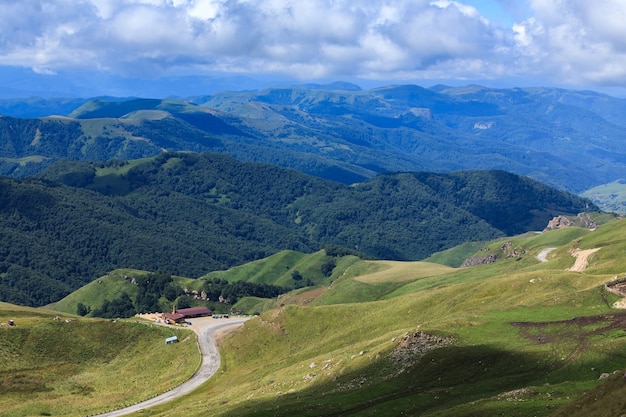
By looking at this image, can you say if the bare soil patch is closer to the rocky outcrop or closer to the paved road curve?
the paved road curve

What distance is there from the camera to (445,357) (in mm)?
83562

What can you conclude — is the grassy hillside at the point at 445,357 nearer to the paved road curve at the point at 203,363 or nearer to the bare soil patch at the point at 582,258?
the paved road curve at the point at 203,363

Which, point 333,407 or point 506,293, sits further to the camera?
point 506,293

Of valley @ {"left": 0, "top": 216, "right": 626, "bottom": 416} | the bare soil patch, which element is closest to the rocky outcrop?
valley @ {"left": 0, "top": 216, "right": 626, "bottom": 416}

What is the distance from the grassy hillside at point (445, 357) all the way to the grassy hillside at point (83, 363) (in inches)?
483

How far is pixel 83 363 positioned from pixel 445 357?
3622 inches

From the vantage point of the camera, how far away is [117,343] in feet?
506

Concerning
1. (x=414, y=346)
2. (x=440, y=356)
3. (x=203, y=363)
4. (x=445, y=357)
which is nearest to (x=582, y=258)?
(x=203, y=363)

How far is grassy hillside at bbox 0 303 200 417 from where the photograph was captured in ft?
389

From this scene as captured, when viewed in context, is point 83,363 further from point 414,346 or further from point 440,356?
point 440,356

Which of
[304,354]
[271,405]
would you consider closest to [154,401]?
[304,354]

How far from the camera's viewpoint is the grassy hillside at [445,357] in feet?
225

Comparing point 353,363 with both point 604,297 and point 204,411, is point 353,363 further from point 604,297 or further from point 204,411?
point 604,297

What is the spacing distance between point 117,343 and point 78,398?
32.8m
